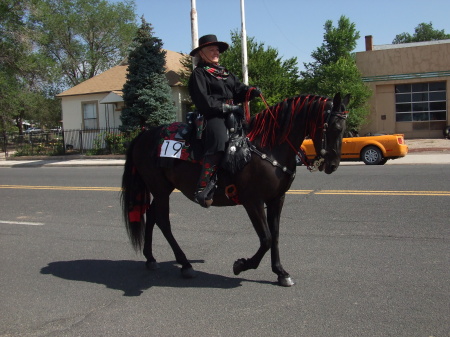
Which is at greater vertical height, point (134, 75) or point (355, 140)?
point (134, 75)

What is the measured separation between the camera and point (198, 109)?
15.4 ft

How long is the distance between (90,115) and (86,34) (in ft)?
70.0

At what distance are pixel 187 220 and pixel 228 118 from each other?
3.72m

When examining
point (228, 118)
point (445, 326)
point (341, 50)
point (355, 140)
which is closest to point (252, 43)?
point (341, 50)

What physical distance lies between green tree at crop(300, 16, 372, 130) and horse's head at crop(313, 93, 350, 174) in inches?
835

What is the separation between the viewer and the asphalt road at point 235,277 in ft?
12.7

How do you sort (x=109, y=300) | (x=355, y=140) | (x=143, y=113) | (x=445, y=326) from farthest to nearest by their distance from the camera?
(x=143, y=113) < (x=355, y=140) < (x=109, y=300) < (x=445, y=326)

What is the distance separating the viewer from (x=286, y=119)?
4629 mm

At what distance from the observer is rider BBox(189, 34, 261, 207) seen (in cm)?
459

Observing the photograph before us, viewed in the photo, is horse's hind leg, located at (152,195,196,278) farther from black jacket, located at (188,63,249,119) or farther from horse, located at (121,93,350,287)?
black jacket, located at (188,63,249,119)

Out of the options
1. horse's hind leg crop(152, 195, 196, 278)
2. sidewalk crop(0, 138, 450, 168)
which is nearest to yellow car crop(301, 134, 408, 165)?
sidewalk crop(0, 138, 450, 168)

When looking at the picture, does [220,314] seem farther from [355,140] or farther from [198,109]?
[355,140]

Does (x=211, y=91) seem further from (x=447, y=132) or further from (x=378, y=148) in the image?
(x=447, y=132)

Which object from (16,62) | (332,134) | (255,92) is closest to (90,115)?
(16,62)
